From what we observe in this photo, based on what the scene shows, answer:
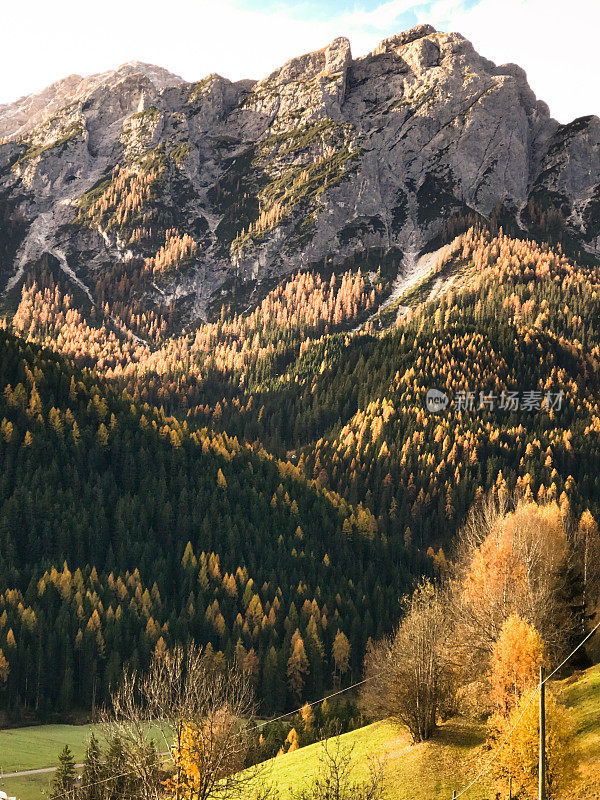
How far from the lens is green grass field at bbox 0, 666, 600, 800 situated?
59250 mm

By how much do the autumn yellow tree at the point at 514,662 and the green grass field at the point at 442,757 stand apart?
3.85 m

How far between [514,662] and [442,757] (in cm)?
1152

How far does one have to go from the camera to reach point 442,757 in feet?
225

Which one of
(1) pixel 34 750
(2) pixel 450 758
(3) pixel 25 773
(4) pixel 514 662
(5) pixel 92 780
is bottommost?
(1) pixel 34 750

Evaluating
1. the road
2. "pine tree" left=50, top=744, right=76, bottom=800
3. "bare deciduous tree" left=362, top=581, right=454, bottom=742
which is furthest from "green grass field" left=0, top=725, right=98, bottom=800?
"bare deciduous tree" left=362, top=581, right=454, bottom=742

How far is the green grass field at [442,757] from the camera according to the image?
59250 mm

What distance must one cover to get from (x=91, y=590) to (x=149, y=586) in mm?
15908

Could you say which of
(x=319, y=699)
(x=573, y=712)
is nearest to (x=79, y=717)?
(x=319, y=699)

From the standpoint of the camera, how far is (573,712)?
65500 millimetres

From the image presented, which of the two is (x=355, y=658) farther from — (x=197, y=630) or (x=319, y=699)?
(x=197, y=630)

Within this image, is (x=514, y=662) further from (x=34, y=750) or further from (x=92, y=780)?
(x=34, y=750)

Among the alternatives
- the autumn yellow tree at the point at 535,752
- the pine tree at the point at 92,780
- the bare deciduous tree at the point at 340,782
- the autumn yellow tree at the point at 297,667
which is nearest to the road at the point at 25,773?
the pine tree at the point at 92,780

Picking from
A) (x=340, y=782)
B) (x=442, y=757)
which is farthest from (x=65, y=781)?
(x=442, y=757)

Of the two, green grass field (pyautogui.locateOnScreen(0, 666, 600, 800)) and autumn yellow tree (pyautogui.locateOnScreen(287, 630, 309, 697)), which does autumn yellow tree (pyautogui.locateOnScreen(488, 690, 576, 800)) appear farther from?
autumn yellow tree (pyautogui.locateOnScreen(287, 630, 309, 697))
